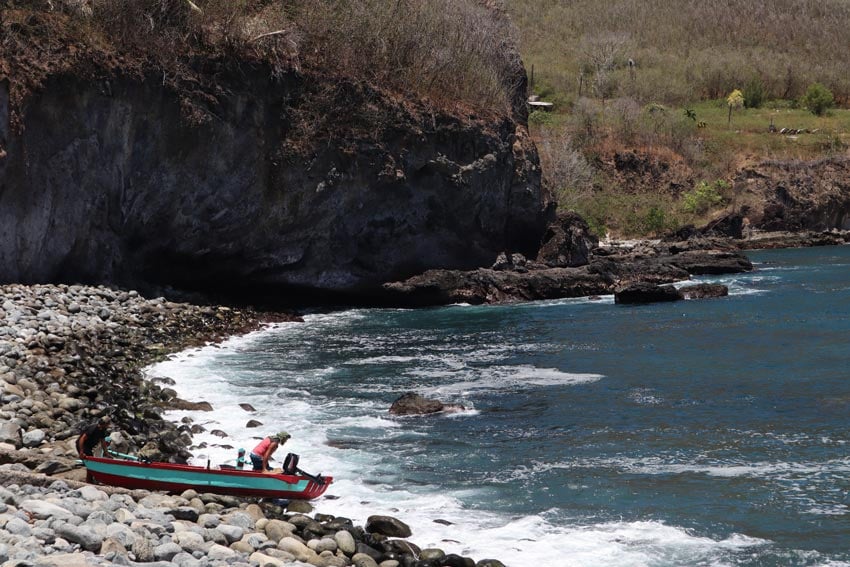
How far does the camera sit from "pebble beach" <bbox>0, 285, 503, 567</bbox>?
1134 centimetres

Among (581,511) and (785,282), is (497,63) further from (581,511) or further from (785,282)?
(581,511)

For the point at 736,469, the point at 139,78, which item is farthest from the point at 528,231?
the point at 736,469

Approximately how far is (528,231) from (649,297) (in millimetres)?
11041

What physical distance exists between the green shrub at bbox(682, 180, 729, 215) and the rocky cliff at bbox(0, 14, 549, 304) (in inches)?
1534

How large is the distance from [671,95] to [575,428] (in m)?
105

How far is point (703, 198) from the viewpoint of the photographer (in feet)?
281

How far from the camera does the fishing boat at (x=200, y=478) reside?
15312 millimetres

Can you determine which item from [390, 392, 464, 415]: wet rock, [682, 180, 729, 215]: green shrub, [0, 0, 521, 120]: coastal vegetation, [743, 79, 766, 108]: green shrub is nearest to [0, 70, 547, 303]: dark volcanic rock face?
[0, 0, 521, 120]: coastal vegetation

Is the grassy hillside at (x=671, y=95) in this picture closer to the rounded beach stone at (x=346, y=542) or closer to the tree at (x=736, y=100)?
the tree at (x=736, y=100)

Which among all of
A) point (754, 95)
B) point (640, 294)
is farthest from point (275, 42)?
point (754, 95)

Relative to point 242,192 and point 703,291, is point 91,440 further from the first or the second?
point 703,291

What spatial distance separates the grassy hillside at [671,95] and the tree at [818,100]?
120 cm

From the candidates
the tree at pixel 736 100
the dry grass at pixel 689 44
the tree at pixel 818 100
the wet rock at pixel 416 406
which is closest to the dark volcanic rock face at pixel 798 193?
the tree at pixel 818 100

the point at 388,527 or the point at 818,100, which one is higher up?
the point at 818,100
